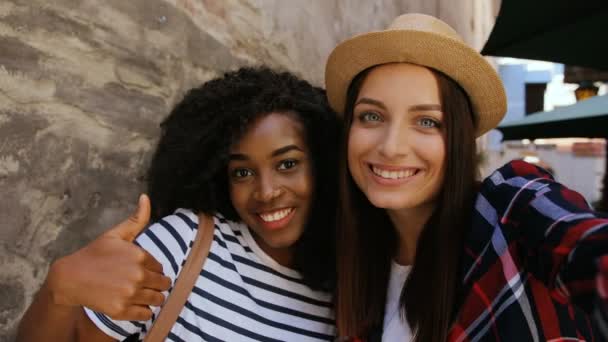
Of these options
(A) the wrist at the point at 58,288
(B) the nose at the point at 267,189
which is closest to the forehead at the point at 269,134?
(B) the nose at the point at 267,189

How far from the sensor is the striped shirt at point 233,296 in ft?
5.16

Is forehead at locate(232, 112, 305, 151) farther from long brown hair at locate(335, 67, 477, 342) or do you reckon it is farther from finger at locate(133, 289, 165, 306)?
finger at locate(133, 289, 165, 306)

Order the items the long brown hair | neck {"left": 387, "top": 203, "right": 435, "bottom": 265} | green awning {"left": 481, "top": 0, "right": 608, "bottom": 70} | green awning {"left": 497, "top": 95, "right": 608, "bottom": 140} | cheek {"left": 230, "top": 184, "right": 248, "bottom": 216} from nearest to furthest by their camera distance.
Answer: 1. the long brown hair
2. neck {"left": 387, "top": 203, "right": 435, "bottom": 265}
3. cheek {"left": 230, "top": 184, "right": 248, "bottom": 216}
4. green awning {"left": 481, "top": 0, "right": 608, "bottom": 70}
5. green awning {"left": 497, "top": 95, "right": 608, "bottom": 140}

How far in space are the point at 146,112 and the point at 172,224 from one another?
0.84 meters

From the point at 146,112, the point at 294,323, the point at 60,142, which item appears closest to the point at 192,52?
the point at 146,112

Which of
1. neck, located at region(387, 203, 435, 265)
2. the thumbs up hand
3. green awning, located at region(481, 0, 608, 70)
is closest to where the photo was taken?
the thumbs up hand

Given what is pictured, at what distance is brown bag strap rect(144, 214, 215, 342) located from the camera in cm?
151

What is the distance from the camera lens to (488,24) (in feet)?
43.2

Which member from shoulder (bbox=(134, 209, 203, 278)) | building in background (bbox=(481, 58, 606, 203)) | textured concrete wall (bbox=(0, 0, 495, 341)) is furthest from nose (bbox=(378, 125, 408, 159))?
building in background (bbox=(481, 58, 606, 203))

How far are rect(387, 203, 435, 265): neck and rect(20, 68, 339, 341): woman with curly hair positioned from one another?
0.78ft

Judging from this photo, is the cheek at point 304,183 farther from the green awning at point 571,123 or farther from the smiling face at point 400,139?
the green awning at point 571,123

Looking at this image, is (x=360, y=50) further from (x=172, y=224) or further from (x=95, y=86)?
(x=95, y=86)

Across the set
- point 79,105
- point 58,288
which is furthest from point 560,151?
point 58,288

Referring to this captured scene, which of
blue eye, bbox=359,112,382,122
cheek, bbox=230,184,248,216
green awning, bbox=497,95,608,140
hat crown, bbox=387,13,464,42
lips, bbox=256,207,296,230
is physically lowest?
lips, bbox=256,207,296,230
